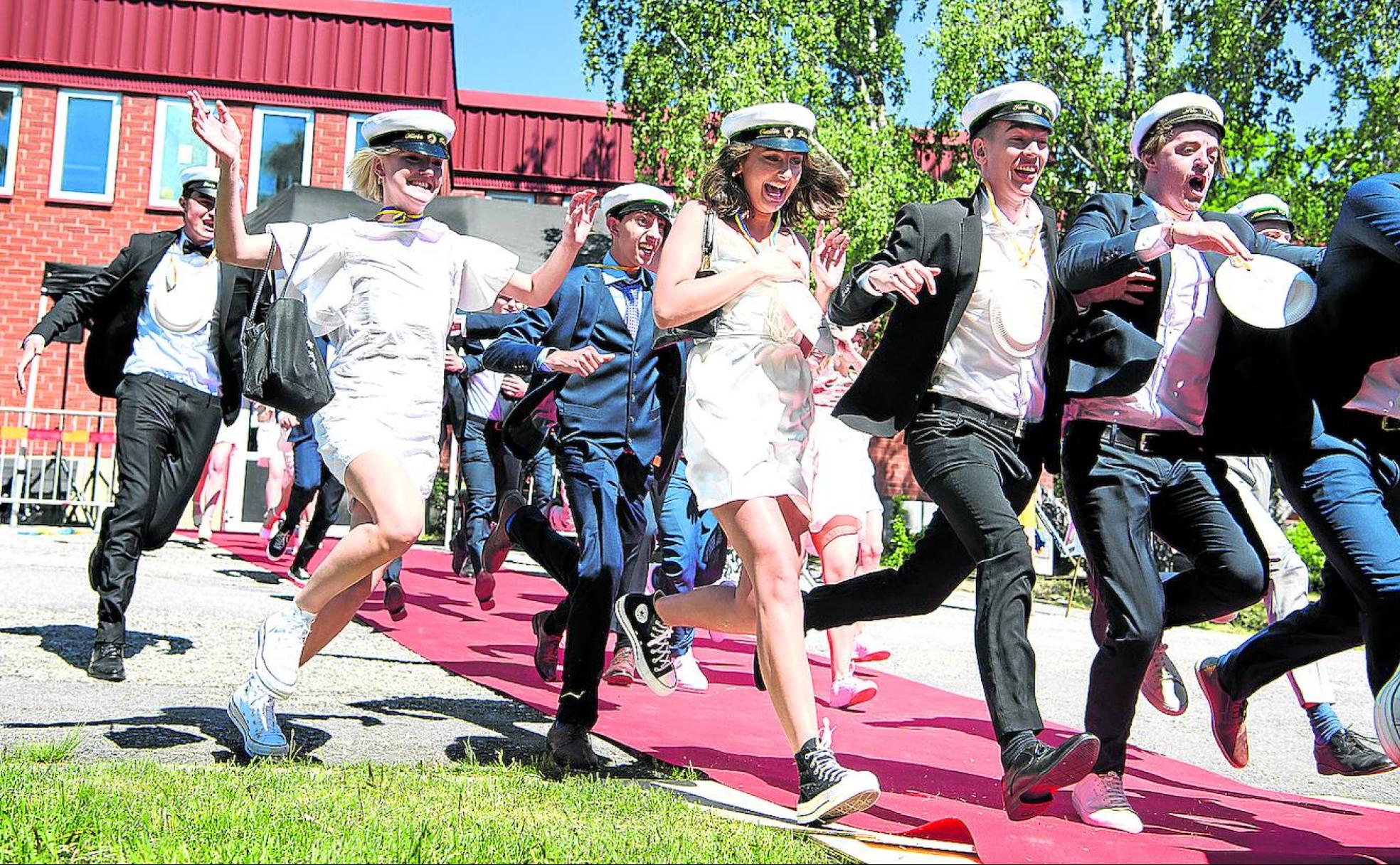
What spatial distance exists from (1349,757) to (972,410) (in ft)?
→ 6.89

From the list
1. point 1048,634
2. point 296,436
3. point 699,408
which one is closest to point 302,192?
point 296,436

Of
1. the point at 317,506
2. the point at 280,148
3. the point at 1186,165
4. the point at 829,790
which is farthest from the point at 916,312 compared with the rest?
the point at 280,148

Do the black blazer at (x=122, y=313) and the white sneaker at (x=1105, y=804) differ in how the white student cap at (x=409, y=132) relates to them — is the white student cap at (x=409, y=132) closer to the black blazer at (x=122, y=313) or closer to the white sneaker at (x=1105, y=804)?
the black blazer at (x=122, y=313)

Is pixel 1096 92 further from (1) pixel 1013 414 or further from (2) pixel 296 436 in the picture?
(1) pixel 1013 414

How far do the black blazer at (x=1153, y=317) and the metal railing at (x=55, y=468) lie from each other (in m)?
12.6

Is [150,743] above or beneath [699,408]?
beneath

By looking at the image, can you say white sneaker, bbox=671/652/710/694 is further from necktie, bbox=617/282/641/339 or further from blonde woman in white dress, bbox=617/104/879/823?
blonde woman in white dress, bbox=617/104/879/823

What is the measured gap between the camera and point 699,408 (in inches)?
173

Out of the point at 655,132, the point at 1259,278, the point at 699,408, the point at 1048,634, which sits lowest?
the point at 1048,634

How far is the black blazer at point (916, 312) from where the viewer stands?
4.23 m

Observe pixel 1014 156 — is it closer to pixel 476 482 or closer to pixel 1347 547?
pixel 1347 547

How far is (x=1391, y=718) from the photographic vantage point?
146 inches

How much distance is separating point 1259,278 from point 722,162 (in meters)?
1.74

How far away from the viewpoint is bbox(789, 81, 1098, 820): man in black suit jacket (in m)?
4.05
